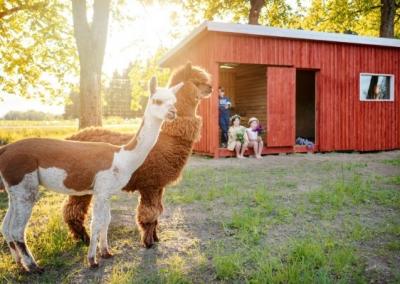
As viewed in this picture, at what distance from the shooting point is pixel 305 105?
17.8m

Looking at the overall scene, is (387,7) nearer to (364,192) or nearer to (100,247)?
(364,192)

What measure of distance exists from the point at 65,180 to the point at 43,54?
14.4 metres

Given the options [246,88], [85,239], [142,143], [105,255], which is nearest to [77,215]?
[85,239]

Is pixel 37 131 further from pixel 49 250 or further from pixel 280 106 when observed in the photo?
pixel 49 250

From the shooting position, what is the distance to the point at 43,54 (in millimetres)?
16094

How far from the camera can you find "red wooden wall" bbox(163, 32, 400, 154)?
12.1 m

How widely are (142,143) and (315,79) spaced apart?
457 inches

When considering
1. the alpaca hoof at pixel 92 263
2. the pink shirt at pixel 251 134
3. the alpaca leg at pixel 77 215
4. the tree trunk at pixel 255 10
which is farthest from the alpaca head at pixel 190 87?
the tree trunk at pixel 255 10

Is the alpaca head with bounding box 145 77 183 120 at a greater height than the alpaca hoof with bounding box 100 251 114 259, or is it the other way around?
the alpaca head with bounding box 145 77 183 120

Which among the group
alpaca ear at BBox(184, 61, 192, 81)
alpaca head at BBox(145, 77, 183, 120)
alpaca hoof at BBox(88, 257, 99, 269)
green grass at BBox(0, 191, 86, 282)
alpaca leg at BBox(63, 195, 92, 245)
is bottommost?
green grass at BBox(0, 191, 86, 282)

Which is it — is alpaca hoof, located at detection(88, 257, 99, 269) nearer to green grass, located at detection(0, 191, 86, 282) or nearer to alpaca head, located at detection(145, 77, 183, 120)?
green grass, located at detection(0, 191, 86, 282)

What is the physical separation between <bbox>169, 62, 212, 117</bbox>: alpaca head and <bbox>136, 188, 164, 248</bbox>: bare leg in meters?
0.89

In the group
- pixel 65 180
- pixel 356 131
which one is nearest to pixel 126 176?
pixel 65 180

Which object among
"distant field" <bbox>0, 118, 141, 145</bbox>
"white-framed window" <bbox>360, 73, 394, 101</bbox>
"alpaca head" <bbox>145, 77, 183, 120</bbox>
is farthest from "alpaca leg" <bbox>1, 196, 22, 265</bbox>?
"white-framed window" <bbox>360, 73, 394, 101</bbox>
